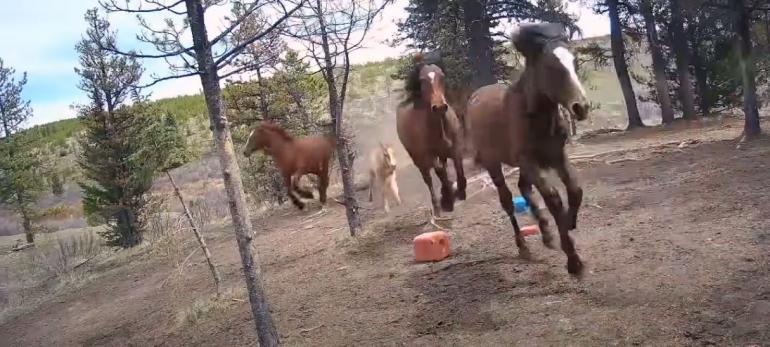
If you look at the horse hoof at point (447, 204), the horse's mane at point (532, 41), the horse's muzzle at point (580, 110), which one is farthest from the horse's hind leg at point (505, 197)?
the horse's muzzle at point (580, 110)

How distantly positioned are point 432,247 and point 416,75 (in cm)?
278

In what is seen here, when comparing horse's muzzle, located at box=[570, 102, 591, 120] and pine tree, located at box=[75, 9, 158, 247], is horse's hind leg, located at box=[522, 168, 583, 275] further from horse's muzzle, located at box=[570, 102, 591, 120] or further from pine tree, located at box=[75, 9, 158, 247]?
pine tree, located at box=[75, 9, 158, 247]

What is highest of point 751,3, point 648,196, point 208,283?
point 751,3

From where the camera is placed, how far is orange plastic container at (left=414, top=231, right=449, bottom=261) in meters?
8.20

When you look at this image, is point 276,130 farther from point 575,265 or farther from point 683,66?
point 683,66

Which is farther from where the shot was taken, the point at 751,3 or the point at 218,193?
the point at 218,193

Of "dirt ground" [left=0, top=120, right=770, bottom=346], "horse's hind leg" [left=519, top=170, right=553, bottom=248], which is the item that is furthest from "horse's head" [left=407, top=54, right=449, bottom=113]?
"dirt ground" [left=0, top=120, right=770, bottom=346]

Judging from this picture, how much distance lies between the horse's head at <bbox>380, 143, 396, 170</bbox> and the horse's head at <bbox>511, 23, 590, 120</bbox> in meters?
6.62

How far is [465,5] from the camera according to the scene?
714 inches

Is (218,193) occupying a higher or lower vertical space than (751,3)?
lower

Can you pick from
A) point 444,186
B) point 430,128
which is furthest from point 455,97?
point 444,186

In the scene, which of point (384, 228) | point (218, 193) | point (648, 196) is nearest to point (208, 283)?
point (384, 228)

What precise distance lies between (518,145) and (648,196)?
5270mm

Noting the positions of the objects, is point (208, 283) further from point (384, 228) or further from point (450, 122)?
point (450, 122)
